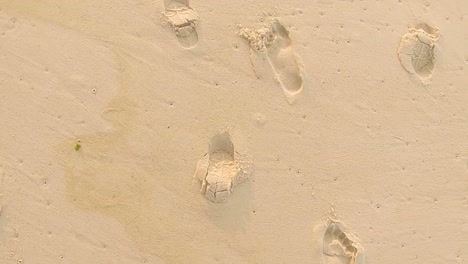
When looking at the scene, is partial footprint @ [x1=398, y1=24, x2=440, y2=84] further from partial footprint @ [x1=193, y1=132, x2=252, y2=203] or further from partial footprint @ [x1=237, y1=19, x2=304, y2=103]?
partial footprint @ [x1=193, y1=132, x2=252, y2=203]

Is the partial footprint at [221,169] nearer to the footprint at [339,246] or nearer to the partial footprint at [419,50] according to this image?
the footprint at [339,246]

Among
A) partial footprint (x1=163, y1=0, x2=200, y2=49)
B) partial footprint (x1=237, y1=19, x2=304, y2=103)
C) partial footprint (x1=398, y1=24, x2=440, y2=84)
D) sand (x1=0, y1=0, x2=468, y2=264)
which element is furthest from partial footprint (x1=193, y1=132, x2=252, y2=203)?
partial footprint (x1=398, y1=24, x2=440, y2=84)

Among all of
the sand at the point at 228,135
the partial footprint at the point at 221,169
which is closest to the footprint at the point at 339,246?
the sand at the point at 228,135

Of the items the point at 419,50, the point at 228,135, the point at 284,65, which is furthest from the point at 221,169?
the point at 419,50

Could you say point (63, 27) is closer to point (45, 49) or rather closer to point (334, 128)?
point (45, 49)

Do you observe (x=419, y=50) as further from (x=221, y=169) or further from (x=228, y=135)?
(x=221, y=169)
